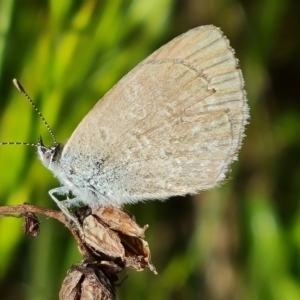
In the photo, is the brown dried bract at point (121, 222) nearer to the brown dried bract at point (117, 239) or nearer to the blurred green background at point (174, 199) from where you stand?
the brown dried bract at point (117, 239)

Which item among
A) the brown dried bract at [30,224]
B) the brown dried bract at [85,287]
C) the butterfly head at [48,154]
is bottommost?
the brown dried bract at [85,287]

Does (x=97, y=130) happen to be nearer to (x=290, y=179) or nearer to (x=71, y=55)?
(x=71, y=55)

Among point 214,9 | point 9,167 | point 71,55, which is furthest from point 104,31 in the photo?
point 214,9

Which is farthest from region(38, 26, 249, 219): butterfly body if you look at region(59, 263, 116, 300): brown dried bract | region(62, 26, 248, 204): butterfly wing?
region(59, 263, 116, 300): brown dried bract

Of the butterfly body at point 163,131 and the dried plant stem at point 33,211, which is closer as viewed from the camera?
the dried plant stem at point 33,211

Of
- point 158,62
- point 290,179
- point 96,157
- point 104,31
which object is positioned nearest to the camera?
point 158,62

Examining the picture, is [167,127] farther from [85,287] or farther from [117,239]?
[85,287]

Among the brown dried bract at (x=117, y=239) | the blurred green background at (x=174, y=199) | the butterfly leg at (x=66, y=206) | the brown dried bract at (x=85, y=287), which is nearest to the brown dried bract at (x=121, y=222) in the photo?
the brown dried bract at (x=117, y=239)
